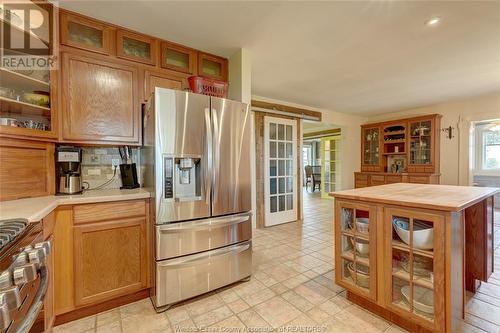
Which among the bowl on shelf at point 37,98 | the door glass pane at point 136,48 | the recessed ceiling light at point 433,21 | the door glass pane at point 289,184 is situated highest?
the recessed ceiling light at point 433,21

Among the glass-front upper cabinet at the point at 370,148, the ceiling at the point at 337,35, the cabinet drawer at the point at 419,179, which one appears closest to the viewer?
the ceiling at the point at 337,35

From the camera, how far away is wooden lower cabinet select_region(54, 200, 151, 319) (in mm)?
1631

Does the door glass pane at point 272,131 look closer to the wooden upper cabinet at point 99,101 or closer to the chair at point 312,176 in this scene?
the wooden upper cabinet at point 99,101

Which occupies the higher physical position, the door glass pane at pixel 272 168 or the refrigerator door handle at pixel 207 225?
the door glass pane at pixel 272 168

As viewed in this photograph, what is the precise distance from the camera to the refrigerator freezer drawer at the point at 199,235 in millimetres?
1768

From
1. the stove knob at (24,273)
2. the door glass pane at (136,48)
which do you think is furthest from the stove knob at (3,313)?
the door glass pane at (136,48)

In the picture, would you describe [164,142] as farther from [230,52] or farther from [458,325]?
[458,325]

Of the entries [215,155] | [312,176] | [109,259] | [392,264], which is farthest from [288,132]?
[312,176]

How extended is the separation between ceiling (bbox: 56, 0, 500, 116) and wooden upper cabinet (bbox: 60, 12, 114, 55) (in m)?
0.09

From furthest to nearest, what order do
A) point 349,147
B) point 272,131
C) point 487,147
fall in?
point 349,147, point 487,147, point 272,131

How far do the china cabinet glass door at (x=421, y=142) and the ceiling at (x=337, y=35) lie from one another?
1412mm

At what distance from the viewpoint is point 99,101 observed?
6.56 ft

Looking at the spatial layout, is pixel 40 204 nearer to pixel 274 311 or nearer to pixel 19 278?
pixel 19 278

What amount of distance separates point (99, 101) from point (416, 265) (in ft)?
8.83
